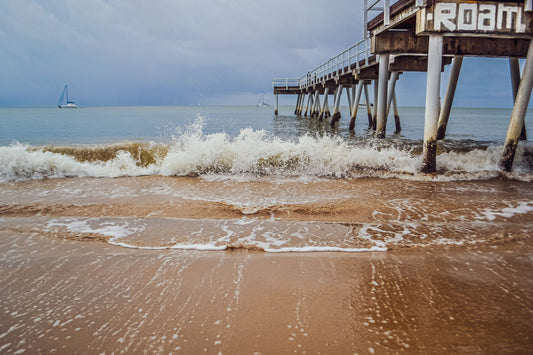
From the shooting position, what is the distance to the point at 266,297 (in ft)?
7.77

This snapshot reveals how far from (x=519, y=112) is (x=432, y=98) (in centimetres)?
217

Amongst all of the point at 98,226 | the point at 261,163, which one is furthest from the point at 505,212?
the point at 98,226

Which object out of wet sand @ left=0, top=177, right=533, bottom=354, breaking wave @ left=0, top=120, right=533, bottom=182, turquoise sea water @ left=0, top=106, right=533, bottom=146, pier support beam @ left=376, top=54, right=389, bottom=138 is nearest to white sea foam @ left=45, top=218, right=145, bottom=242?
wet sand @ left=0, top=177, right=533, bottom=354

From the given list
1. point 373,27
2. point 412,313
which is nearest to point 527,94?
point 373,27

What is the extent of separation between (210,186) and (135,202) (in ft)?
5.08

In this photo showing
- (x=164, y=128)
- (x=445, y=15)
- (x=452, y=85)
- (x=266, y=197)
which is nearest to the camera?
(x=266, y=197)

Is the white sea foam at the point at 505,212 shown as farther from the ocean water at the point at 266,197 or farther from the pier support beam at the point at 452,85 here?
the pier support beam at the point at 452,85

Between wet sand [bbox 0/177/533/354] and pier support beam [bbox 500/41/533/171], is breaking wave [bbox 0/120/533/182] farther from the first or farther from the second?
wet sand [bbox 0/177/533/354]

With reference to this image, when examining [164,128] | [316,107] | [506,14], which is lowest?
[164,128]

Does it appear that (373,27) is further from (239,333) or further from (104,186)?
(239,333)

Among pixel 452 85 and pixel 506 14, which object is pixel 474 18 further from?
pixel 452 85

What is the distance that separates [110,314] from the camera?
7.12 ft

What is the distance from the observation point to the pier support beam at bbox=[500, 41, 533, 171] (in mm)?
7084

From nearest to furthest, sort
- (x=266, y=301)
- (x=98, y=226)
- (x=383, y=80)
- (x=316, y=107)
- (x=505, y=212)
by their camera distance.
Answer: (x=266, y=301), (x=98, y=226), (x=505, y=212), (x=383, y=80), (x=316, y=107)
